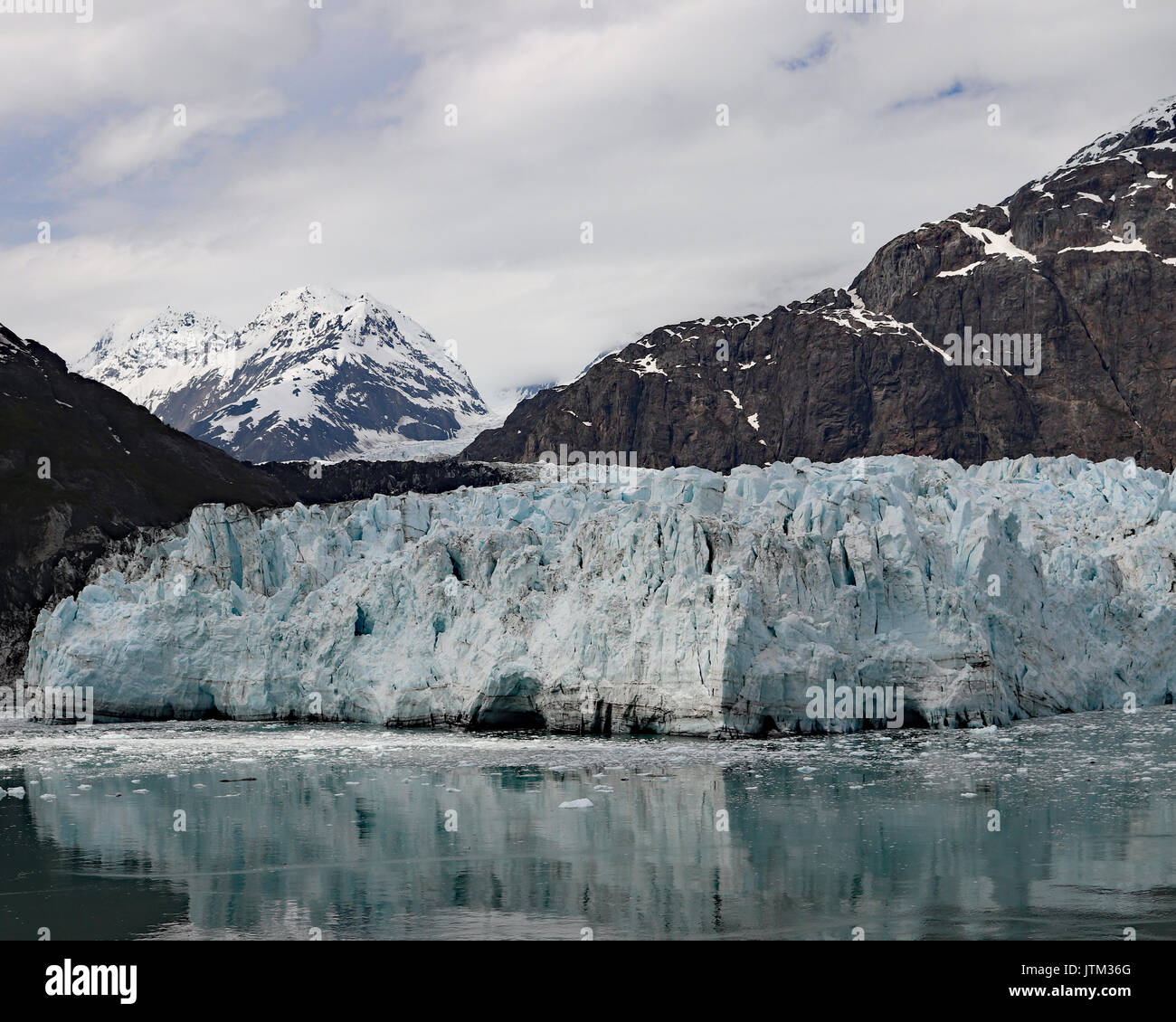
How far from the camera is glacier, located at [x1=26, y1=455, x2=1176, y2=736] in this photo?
30406mm

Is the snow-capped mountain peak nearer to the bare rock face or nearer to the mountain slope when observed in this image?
the bare rock face

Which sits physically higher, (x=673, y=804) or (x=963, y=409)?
(x=963, y=409)

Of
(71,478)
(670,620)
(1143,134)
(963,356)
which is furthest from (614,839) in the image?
(1143,134)

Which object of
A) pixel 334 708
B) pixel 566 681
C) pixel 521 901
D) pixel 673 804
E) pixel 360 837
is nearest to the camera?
pixel 521 901

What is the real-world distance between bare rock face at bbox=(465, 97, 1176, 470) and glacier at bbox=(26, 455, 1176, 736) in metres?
75.9

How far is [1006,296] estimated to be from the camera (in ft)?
390

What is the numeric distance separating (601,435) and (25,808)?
11005cm

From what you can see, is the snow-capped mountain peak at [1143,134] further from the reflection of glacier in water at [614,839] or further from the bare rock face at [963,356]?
the reflection of glacier in water at [614,839]

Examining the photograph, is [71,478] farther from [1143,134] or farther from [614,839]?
[1143,134]

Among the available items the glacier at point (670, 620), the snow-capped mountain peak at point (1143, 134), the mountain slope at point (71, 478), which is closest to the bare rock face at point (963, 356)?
the snow-capped mountain peak at point (1143, 134)
